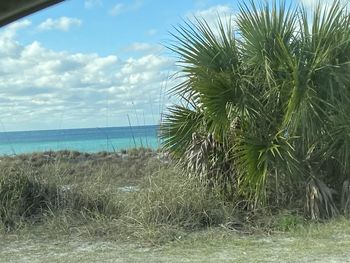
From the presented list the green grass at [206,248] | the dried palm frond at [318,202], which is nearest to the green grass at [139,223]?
the green grass at [206,248]

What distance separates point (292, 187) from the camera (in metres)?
9.63

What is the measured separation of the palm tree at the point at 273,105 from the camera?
923cm

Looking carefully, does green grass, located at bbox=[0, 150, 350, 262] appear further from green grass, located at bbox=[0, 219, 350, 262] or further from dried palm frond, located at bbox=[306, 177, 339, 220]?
dried palm frond, located at bbox=[306, 177, 339, 220]

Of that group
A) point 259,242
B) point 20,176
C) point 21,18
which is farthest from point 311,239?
point 21,18

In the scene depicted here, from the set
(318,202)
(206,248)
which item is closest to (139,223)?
(206,248)

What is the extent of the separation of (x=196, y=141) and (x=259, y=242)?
2.58 metres

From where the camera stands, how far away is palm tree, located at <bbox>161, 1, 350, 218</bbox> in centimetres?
923

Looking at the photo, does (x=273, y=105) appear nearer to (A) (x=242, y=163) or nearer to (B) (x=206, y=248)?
(A) (x=242, y=163)

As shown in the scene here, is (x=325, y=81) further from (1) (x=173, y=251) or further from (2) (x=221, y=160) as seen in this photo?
(1) (x=173, y=251)

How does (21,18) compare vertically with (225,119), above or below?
above

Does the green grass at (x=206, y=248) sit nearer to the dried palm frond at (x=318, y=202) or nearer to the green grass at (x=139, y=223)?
the green grass at (x=139, y=223)

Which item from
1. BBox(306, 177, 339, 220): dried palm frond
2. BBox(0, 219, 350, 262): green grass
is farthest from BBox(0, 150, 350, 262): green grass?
BBox(306, 177, 339, 220): dried palm frond

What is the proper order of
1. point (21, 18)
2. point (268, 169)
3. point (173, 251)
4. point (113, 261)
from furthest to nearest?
point (268, 169), point (173, 251), point (113, 261), point (21, 18)

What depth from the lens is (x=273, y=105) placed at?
9633 millimetres
